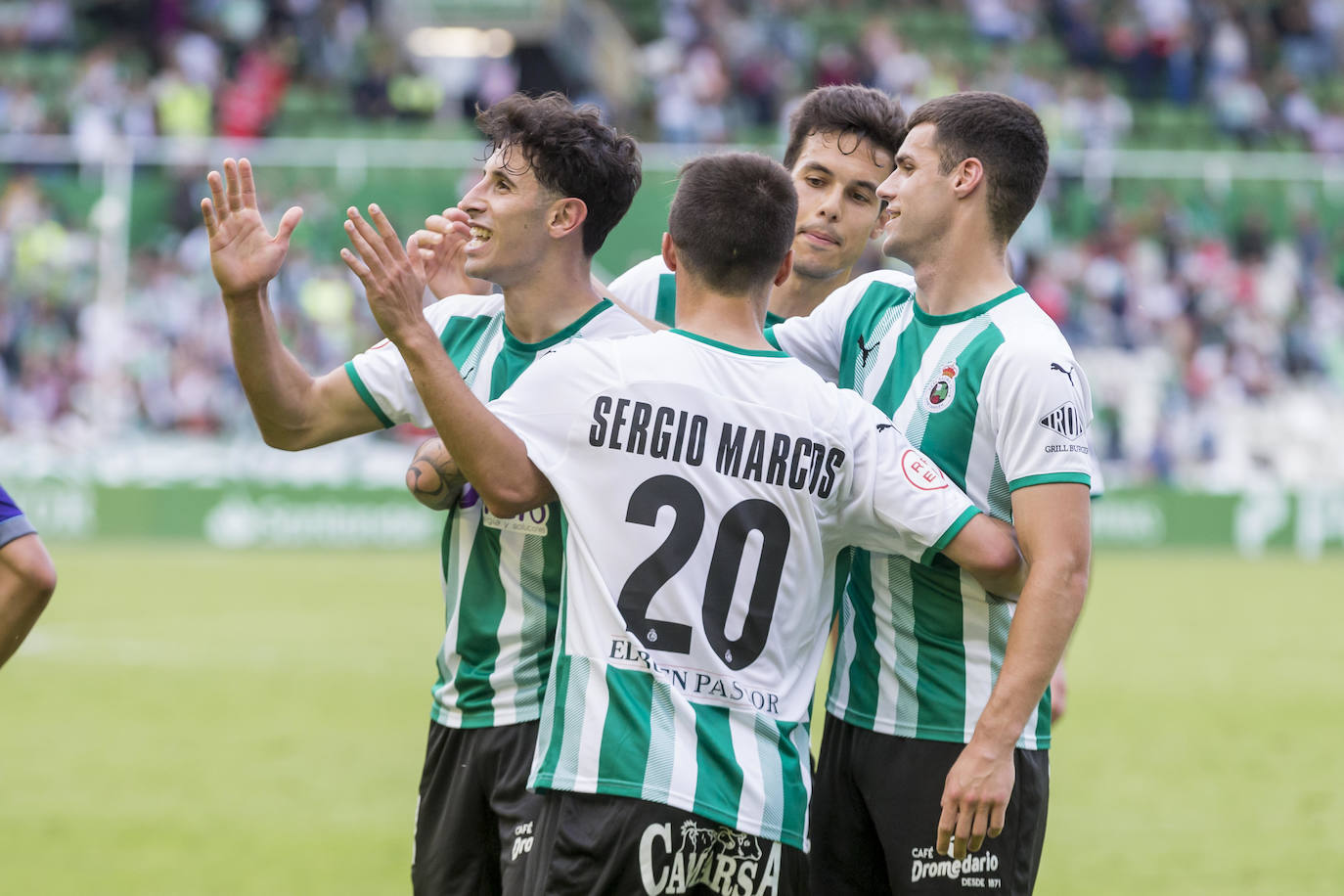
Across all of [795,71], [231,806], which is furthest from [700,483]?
[795,71]

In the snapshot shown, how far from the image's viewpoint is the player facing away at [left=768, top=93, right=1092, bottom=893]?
370 centimetres

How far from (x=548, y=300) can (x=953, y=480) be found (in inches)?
43.2

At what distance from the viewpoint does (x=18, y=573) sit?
12.7 feet

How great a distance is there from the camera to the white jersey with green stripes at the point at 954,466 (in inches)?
142

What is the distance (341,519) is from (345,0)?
36.3 feet

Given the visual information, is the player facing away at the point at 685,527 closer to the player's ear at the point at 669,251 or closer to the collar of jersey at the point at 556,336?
the player's ear at the point at 669,251

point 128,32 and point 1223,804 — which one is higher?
point 128,32

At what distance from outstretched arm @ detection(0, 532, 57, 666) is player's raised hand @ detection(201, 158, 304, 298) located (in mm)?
766

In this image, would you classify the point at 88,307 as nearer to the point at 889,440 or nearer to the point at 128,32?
the point at 128,32

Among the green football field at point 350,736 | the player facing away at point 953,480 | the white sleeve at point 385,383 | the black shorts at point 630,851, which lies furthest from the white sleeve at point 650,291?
the green football field at point 350,736

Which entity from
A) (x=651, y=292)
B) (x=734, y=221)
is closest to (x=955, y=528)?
(x=734, y=221)

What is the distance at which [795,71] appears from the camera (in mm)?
25422

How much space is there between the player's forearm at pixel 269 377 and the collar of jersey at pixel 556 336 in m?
0.51

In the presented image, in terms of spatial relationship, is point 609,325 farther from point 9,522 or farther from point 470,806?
point 9,522
